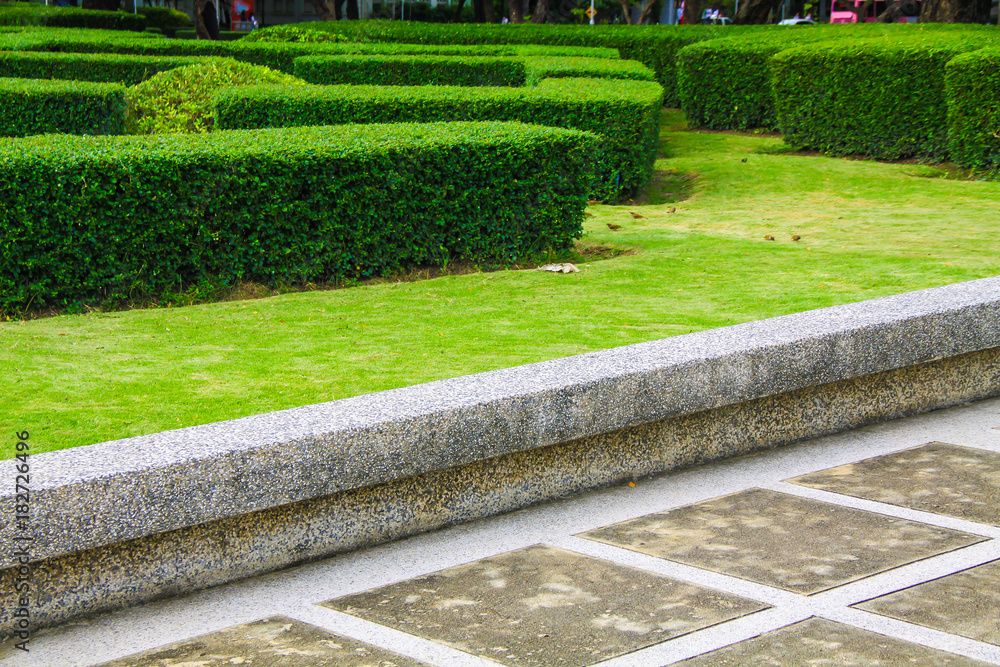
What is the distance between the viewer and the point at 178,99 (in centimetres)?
1110

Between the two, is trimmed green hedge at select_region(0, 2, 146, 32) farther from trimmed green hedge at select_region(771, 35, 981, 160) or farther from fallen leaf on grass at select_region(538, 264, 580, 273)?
fallen leaf on grass at select_region(538, 264, 580, 273)

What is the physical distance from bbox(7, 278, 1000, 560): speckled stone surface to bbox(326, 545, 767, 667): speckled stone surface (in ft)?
1.52

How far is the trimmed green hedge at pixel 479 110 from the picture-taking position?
32.6ft

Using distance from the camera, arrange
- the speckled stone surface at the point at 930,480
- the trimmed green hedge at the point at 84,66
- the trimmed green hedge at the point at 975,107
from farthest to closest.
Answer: the trimmed green hedge at the point at 84,66
the trimmed green hedge at the point at 975,107
the speckled stone surface at the point at 930,480

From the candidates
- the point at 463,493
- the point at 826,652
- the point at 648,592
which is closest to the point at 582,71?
the point at 463,493

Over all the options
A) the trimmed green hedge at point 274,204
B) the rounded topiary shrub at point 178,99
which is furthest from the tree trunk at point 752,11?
the trimmed green hedge at point 274,204

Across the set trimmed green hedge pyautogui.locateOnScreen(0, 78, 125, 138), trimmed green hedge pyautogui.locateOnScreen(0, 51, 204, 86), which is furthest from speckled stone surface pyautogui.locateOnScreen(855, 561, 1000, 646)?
trimmed green hedge pyautogui.locateOnScreen(0, 51, 204, 86)

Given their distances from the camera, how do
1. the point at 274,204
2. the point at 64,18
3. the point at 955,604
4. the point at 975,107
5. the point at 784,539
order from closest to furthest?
the point at 955,604 → the point at 784,539 → the point at 274,204 → the point at 975,107 → the point at 64,18

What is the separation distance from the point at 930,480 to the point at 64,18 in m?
28.0

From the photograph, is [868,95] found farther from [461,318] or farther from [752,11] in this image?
[752,11]

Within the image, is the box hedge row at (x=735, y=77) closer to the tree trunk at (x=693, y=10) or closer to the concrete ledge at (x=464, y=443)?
the tree trunk at (x=693, y=10)

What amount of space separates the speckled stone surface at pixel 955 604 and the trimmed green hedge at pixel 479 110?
687 cm

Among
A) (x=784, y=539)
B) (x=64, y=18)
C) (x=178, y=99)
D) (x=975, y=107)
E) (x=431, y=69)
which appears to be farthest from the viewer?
(x=64, y=18)

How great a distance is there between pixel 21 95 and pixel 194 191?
5.35 m
